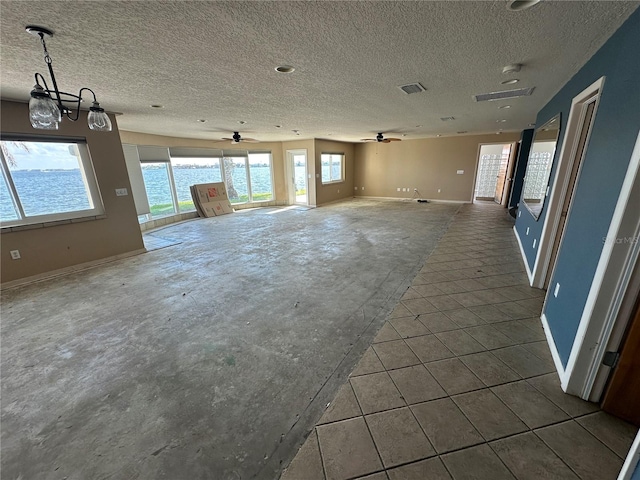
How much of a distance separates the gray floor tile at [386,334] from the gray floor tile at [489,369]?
517 millimetres

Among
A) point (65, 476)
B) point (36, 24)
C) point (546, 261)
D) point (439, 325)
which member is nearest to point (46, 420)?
point (65, 476)

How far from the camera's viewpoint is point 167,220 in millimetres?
6926

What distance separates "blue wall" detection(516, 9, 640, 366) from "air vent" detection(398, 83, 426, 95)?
1.39 m

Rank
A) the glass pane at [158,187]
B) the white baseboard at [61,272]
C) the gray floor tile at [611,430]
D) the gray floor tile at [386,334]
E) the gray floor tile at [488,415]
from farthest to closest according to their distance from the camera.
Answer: the glass pane at [158,187]
the white baseboard at [61,272]
the gray floor tile at [386,334]
the gray floor tile at [488,415]
the gray floor tile at [611,430]

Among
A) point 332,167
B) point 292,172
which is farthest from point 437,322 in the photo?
point 332,167

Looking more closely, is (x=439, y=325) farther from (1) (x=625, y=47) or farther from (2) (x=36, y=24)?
(2) (x=36, y=24)

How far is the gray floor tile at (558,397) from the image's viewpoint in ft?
4.94

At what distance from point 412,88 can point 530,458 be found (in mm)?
3285

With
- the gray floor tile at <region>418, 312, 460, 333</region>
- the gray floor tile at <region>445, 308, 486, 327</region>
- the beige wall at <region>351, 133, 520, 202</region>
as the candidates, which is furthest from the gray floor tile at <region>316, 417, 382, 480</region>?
the beige wall at <region>351, 133, 520, 202</region>

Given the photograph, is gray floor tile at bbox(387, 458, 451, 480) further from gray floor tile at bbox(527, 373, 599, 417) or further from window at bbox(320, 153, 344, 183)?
window at bbox(320, 153, 344, 183)

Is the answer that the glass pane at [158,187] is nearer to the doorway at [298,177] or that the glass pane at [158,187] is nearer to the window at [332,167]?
the doorway at [298,177]

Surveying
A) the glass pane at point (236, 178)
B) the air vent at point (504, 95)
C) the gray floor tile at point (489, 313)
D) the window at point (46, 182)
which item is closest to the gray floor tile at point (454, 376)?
the gray floor tile at point (489, 313)

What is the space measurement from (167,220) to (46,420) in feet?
20.1

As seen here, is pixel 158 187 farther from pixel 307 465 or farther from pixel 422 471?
pixel 422 471
